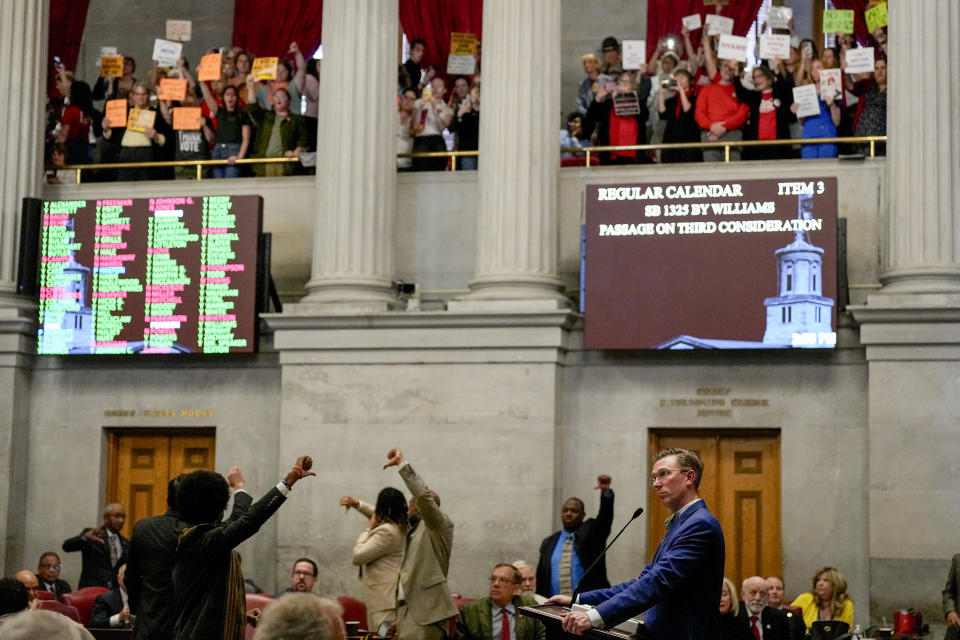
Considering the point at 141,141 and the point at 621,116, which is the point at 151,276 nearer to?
the point at 141,141

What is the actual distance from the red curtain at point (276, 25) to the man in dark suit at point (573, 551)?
9.77 metres

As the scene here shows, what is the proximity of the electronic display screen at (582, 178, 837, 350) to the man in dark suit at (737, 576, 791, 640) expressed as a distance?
14.6 feet

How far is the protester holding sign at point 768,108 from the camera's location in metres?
17.6

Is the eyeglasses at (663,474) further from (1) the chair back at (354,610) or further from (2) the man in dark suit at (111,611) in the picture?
(2) the man in dark suit at (111,611)

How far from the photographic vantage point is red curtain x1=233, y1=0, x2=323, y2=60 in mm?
21672

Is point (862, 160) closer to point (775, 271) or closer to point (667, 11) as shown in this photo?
point (775, 271)

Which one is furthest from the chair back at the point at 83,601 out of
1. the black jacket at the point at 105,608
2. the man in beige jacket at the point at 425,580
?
the man in beige jacket at the point at 425,580

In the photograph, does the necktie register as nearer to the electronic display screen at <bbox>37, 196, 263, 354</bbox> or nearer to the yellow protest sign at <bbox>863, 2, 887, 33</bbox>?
the electronic display screen at <bbox>37, 196, 263, 354</bbox>

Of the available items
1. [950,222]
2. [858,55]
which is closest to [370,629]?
[950,222]

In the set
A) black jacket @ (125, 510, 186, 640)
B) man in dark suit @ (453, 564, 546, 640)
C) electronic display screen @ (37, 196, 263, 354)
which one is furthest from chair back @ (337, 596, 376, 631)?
black jacket @ (125, 510, 186, 640)

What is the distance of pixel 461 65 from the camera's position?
2033cm

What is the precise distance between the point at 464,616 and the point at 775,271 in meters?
6.18

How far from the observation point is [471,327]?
16750 millimetres

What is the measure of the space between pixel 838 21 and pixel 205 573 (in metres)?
12.7
